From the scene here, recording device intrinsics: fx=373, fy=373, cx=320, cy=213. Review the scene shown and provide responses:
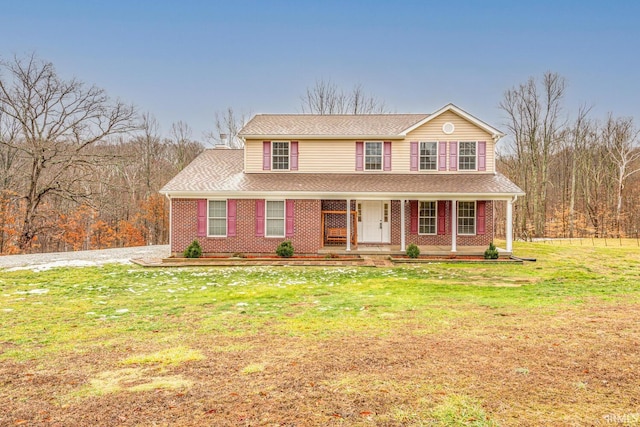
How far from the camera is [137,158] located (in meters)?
32.7

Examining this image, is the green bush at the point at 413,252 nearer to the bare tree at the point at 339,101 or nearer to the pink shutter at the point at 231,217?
the pink shutter at the point at 231,217

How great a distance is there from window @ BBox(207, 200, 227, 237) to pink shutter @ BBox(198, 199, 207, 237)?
0.21 meters

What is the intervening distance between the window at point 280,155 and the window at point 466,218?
329 inches

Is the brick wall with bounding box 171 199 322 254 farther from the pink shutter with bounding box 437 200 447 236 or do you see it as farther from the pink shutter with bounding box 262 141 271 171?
the pink shutter with bounding box 437 200 447 236

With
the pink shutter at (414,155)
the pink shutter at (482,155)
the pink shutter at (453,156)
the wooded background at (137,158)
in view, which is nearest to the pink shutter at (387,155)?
the pink shutter at (414,155)

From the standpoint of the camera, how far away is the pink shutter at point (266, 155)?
1758 cm

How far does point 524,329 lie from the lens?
18.8 feet

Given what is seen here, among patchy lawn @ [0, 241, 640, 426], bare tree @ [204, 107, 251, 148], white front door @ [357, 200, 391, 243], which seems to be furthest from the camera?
bare tree @ [204, 107, 251, 148]

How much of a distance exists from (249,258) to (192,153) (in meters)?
24.1

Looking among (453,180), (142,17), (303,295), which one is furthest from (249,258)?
(142,17)

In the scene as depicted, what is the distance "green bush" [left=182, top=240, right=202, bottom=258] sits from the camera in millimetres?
15250

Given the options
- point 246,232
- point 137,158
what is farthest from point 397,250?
point 137,158

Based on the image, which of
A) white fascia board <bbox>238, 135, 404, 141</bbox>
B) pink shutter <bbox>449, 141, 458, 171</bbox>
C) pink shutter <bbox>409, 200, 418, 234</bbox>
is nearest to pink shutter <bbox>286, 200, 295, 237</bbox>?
white fascia board <bbox>238, 135, 404, 141</bbox>

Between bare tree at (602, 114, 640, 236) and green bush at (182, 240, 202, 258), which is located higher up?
bare tree at (602, 114, 640, 236)
